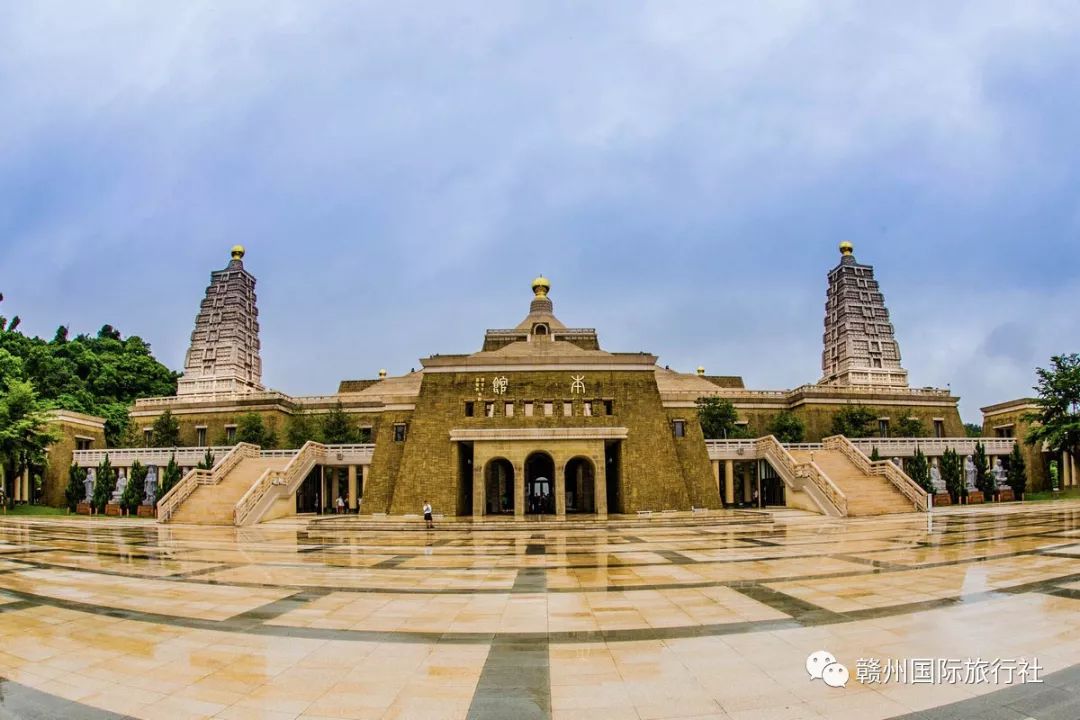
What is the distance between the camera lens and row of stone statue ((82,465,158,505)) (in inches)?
1339

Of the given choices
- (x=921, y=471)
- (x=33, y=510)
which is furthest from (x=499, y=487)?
(x=33, y=510)

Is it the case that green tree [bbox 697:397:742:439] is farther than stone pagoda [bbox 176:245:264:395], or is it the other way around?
stone pagoda [bbox 176:245:264:395]

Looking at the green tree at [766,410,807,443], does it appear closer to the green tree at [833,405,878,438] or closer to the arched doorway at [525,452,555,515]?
the green tree at [833,405,878,438]

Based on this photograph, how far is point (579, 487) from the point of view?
3538 cm

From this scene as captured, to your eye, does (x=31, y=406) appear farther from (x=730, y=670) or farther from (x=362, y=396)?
(x=730, y=670)

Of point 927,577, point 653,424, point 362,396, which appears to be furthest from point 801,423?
point 927,577

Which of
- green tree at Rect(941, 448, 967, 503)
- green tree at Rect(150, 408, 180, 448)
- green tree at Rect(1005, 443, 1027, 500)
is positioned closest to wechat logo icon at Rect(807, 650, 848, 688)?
green tree at Rect(941, 448, 967, 503)

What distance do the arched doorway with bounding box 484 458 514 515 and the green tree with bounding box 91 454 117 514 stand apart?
19926 mm

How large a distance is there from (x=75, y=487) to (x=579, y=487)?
90.1ft

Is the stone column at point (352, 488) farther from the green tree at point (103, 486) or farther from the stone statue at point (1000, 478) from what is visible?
the stone statue at point (1000, 478)

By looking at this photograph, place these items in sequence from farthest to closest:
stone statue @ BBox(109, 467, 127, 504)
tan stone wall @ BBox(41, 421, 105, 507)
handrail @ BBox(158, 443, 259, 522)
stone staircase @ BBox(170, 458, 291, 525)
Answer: tan stone wall @ BBox(41, 421, 105, 507) < stone statue @ BBox(109, 467, 127, 504) < handrail @ BBox(158, 443, 259, 522) < stone staircase @ BBox(170, 458, 291, 525)

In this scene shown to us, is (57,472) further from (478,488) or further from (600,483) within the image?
(600,483)

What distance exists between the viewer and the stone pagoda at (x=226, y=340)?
64.8 m

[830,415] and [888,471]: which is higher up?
[830,415]
